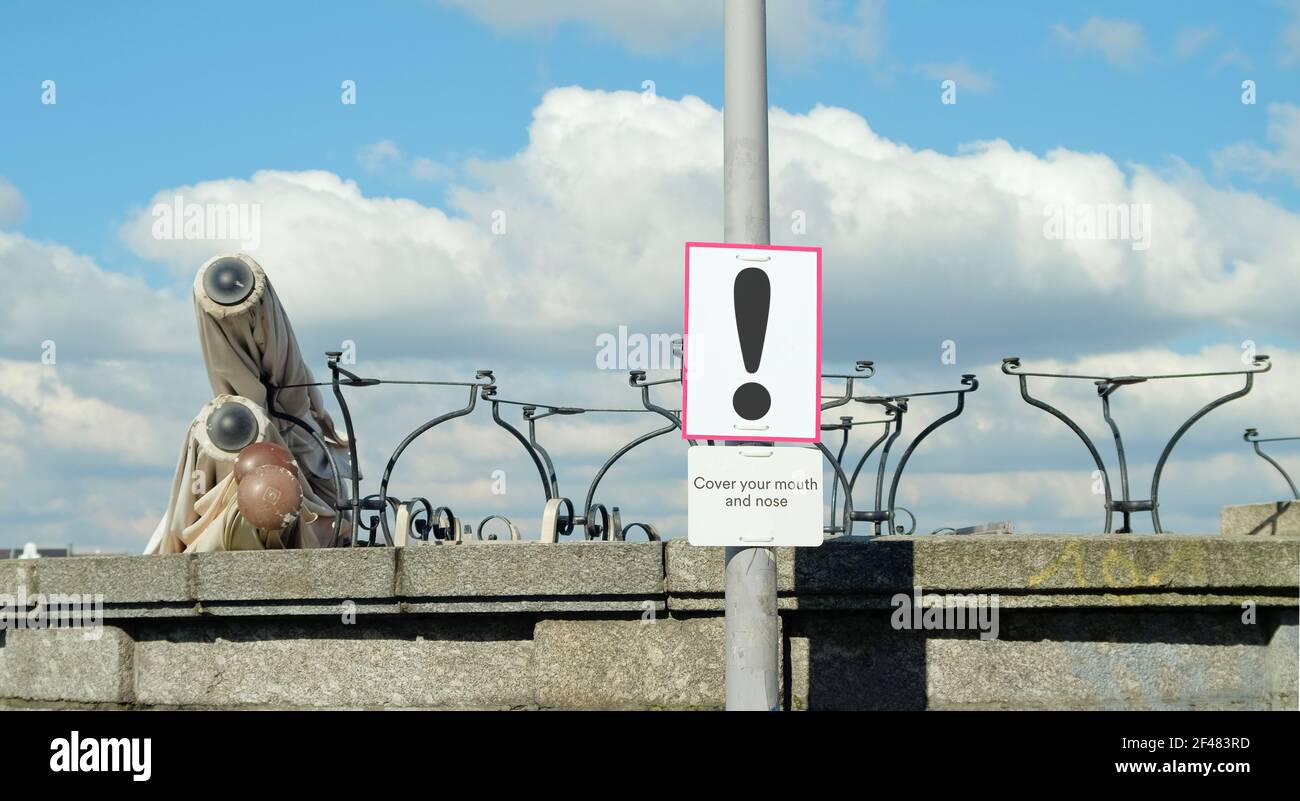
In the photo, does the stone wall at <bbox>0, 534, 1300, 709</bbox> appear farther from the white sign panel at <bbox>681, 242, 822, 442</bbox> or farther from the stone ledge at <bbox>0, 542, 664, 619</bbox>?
the white sign panel at <bbox>681, 242, 822, 442</bbox>

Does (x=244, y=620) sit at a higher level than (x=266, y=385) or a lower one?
lower

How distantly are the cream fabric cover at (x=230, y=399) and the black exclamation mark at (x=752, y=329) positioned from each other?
168 inches

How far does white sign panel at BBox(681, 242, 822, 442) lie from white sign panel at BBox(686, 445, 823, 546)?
7cm

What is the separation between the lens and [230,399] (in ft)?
29.7

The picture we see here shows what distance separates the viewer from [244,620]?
737cm

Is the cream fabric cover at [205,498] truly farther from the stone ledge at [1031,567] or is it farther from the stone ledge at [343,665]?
the stone ledge at [1031,567]

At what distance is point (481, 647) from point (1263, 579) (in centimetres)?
371

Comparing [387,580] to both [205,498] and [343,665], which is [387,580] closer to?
[343,665]

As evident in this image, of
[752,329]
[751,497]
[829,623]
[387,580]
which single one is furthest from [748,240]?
[387,580]
